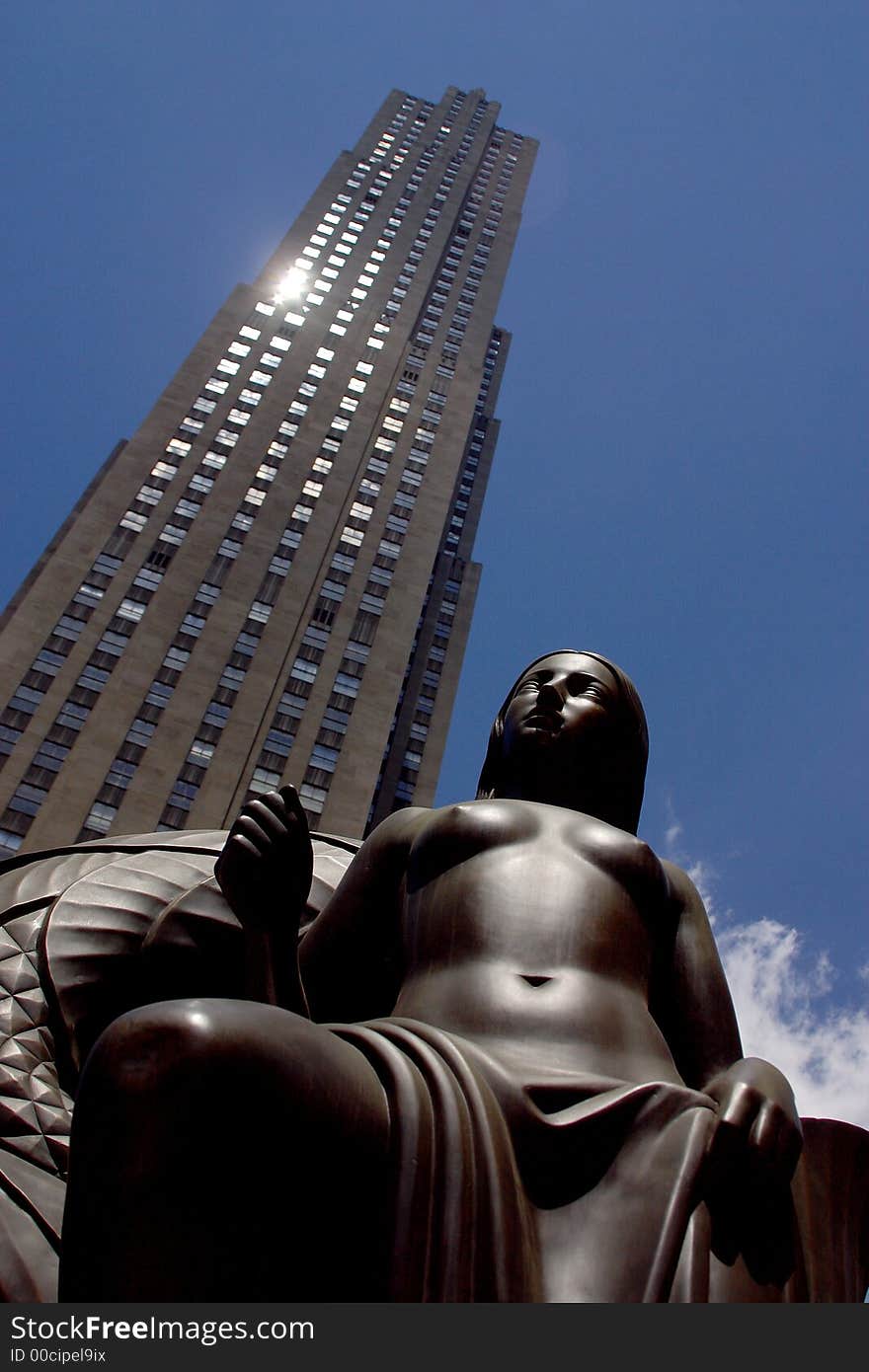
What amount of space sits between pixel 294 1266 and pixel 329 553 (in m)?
50.9

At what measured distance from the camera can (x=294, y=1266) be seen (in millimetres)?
2117

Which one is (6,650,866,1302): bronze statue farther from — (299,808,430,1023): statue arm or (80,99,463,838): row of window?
(80,99,463,838): row of window

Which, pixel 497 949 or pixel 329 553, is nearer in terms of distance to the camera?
pixel 497 949

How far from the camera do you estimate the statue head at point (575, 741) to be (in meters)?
4.67

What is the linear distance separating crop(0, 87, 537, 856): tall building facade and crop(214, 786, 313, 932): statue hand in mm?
36758

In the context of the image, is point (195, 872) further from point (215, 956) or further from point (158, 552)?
point (158, 552)

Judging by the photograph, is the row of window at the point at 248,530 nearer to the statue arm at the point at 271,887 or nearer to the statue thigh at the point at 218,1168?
the statue arm at the point at 271,887

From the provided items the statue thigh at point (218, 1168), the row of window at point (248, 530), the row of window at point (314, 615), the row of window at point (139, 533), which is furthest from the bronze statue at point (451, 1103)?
the row of window at point (314, 615)

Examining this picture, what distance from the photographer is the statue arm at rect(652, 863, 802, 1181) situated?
2.60 m

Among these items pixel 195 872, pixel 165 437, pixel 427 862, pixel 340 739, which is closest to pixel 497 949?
pixel 427 862

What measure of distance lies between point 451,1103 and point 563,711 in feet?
8.51

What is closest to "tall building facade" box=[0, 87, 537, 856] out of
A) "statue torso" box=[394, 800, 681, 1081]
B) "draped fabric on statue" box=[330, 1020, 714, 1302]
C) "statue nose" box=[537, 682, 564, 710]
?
"statue nose" box=[537, 682, 564, 710]

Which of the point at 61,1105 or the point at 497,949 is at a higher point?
the point at 497,949

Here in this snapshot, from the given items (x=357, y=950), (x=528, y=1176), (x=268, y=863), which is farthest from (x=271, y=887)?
(x=528, y=1176)
